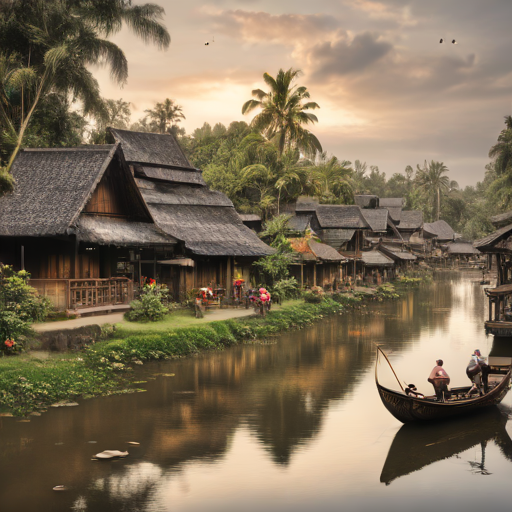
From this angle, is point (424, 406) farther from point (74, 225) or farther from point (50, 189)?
point (50, 189)

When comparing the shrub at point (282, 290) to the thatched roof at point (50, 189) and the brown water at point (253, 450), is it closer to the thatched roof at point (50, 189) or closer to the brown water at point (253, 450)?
the thatched roof at point (50, 189)

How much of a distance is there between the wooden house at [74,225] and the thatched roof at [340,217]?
27.1 m

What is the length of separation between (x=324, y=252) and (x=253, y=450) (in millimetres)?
32817

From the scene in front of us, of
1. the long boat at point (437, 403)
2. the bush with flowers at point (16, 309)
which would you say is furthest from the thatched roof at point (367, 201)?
the long boat at point (437, 403)

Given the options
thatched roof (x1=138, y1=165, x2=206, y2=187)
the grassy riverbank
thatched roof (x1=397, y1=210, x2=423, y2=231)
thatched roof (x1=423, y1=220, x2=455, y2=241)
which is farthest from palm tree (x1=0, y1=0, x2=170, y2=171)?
thatched roof (x1=423, y1=220, x2=455, y2=241)

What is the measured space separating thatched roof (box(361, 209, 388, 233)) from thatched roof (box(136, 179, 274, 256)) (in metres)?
35.1

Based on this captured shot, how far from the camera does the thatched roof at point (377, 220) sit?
6756 cm

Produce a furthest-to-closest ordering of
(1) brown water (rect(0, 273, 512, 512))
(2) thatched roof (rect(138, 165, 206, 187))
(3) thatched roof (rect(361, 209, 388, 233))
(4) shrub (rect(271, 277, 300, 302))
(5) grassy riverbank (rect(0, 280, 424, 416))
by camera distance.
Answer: (3) thatched roof (rect(361, 209, 388, 233))
(4) shrub (rect(271, 277, 300, 302))
(2) thatched roof (rect(138, 165, 206, 187))
(5) grassy riverbank (rect(0, 280, 424, 416))
(1) brown water (rect(0, 273, 512, 512))

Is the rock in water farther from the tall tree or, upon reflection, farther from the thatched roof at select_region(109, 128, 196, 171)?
the tall tree

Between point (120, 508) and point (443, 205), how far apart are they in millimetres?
119779

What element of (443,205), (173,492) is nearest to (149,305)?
(173,492)

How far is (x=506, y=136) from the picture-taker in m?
57.4

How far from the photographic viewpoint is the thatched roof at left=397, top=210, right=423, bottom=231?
3401 inches

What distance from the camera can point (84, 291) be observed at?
24.3 m
